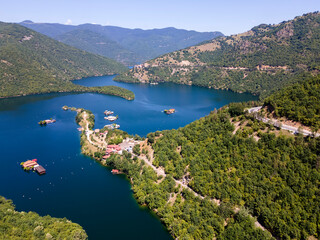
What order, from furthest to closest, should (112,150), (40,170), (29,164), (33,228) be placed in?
(112,150) < (29,164) < (40,170) < (33,228)

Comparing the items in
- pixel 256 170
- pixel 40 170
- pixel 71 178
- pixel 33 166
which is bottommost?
pixel 71 178

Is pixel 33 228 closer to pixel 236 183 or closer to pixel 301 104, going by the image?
pixel 236 183

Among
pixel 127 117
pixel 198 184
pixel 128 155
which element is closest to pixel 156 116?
pixel 127 117


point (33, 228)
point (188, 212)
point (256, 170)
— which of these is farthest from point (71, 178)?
point (256, 170)

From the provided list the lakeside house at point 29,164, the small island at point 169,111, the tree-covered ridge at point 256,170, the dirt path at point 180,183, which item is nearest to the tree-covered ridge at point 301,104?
the tree-covered ridge at point 256,170

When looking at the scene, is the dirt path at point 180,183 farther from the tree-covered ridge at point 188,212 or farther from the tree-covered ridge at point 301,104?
the tree-covered ridge at point 301,104
